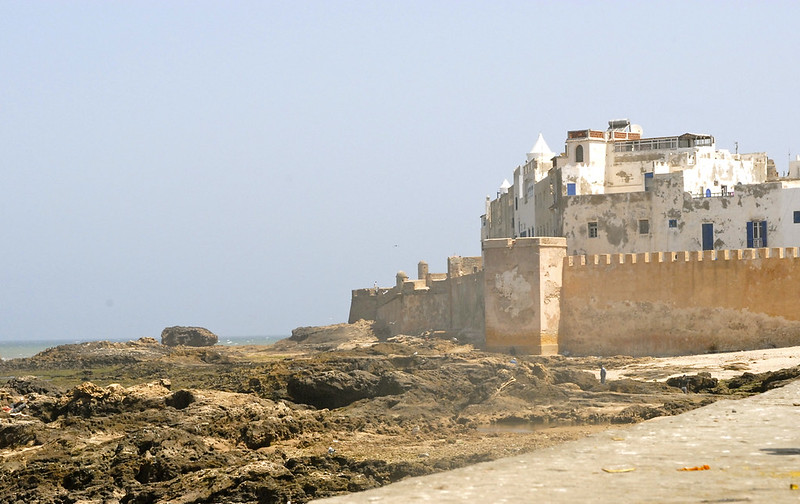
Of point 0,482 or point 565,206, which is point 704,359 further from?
point 0,482

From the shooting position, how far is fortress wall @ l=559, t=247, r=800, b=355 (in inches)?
1069

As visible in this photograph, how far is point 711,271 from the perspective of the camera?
27703 mm

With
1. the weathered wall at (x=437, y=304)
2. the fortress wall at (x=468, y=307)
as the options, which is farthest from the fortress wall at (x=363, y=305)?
the fortress wall at (x=468, y=307)

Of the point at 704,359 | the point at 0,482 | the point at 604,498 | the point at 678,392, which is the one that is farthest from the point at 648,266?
the point at 604,498

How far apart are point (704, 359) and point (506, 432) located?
41.4 feet

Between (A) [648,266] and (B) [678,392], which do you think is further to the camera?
(A) [648,266]

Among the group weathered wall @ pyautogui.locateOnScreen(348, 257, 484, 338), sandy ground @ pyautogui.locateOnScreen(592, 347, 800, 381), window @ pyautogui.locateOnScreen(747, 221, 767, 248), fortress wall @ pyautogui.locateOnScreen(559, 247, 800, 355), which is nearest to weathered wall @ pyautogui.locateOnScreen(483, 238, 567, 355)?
fortress wall @ pyautogui.locateOnScreen(559, 247, 800, 355)

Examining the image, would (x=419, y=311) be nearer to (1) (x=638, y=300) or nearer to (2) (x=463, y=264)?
(2) (x=463, y=264)

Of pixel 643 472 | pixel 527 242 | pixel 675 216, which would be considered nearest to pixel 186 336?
pixel 675 216

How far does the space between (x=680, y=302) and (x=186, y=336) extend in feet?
104

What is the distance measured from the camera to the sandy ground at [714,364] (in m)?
22.1

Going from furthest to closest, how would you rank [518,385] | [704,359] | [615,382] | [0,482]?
1. [704,359]
2. [615,382]
3. [518,385]
4. [0,482]

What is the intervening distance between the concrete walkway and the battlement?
18.0 m

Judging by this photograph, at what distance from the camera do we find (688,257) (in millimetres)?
28016
